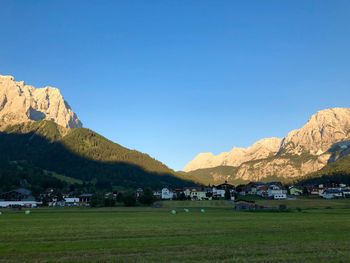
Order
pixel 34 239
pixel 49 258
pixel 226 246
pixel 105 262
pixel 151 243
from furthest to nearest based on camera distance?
pixel 34 239 < pixel 151 243 < pixel 226 246 < pixel 49 258 < pixel 105 262

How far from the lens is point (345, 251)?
91.9 ft

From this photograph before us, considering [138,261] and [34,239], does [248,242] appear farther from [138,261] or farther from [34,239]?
[34,239]

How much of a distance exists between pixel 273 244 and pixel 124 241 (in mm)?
11660

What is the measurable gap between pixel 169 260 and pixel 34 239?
17017 mm

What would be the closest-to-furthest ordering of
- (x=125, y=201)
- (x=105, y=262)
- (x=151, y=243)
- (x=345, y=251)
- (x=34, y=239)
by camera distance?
(x=105, y=262) < (x=345, y=251) < (x=151, y=243) < (x=34, y=239) < (x=125, y=201)

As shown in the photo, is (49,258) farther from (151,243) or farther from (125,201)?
(125,201)

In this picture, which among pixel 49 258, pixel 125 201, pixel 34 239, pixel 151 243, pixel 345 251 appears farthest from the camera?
pixel 125 201

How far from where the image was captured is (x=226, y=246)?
1208 inches

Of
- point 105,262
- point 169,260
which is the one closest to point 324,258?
point 169,260

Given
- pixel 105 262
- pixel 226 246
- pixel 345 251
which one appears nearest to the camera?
pixel 105 262

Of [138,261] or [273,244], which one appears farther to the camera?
[273,244]

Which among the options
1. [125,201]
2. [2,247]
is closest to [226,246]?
[2,247]

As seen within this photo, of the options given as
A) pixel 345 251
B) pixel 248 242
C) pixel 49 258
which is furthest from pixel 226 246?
pixel 49 258

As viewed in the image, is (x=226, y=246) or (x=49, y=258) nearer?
(x=49, y=258)
